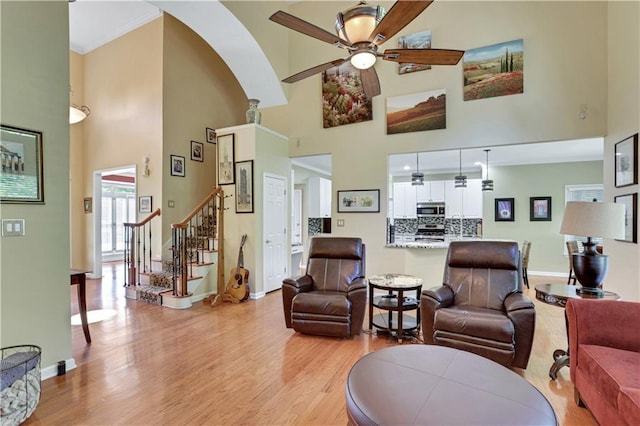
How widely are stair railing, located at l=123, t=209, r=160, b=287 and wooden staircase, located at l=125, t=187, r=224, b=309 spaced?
48 millimetres

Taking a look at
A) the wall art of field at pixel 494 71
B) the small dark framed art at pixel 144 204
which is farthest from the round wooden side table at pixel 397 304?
the small dark framed art at pixel 144 204

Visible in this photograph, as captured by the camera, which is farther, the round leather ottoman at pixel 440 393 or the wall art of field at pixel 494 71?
the wall art of field at pixel 494 71

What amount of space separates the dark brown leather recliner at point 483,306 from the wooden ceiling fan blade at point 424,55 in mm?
1778

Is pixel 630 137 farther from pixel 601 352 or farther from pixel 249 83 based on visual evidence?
pixel 249 83

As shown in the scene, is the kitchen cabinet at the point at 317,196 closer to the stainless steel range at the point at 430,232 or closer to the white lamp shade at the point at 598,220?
the stainless steel range at the point at 430,232

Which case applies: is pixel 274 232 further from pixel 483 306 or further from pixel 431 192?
pixel 431 192

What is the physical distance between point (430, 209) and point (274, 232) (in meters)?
4.49

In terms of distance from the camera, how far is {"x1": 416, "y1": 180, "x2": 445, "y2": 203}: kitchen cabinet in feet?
26.1

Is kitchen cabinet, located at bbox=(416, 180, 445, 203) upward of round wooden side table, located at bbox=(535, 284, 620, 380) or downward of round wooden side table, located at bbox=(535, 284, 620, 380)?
upward

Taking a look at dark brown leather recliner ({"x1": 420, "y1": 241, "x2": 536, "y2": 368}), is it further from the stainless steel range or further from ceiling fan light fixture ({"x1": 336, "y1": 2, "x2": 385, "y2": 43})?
the stainless steel range

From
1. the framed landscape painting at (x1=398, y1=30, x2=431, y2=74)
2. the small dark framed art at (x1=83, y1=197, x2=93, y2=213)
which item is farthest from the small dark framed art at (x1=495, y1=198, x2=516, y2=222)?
the small dark framed art at (x1=83, y1=197, x2=93, y2=213)

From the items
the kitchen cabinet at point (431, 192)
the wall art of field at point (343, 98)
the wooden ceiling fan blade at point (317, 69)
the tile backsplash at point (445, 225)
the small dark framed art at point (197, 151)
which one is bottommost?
the tile backsplash at point (445, 225)

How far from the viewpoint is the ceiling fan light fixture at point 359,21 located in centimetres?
226

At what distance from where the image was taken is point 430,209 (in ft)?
26.1
